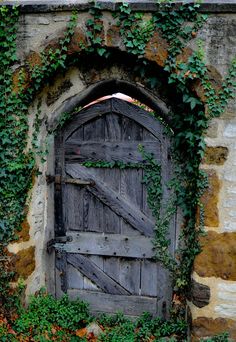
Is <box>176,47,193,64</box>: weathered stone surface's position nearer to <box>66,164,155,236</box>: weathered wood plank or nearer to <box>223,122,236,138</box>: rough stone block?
<box>223,122,236,138</box>: rough stone block

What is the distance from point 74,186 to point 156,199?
87 centimetres

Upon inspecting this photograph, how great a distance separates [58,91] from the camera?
4.33m

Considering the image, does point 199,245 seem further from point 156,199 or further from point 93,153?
point 93,153

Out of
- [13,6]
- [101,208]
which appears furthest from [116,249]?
[13,6]

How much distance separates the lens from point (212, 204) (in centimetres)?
389

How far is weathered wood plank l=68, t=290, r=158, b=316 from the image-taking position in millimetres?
4613

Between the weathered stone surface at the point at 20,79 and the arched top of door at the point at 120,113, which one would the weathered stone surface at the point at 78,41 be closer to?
the weathered stone surface at the point at 20,79

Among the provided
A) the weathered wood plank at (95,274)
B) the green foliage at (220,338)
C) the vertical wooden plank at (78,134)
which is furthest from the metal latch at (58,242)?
the green foliage at (220,338)

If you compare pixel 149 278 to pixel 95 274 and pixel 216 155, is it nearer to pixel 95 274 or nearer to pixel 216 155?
pixel 95 274

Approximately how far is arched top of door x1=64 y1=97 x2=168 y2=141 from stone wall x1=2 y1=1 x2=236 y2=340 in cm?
16

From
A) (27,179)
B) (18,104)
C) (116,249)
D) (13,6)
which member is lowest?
(116,249)

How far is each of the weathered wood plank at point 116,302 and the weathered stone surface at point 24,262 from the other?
0.59m

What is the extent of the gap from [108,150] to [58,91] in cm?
76

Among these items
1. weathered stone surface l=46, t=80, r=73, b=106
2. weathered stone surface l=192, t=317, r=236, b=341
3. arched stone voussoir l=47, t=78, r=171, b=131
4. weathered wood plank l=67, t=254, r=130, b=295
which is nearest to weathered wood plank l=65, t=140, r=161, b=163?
arched stone voussoir l=47, t=78, r=171, b=131
